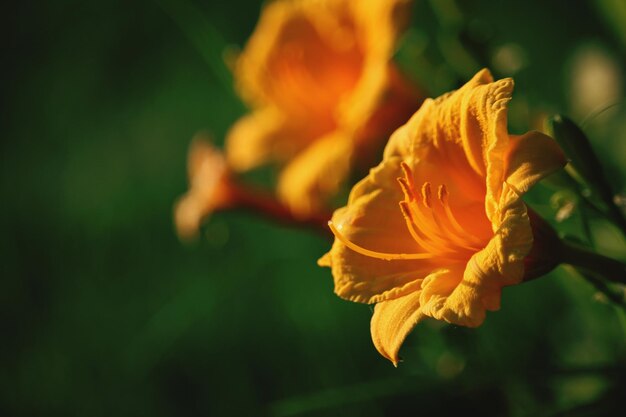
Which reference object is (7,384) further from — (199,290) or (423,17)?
(423,17)

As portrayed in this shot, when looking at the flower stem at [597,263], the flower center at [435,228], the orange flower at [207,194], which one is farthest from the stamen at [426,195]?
the orange flower at [207,194]

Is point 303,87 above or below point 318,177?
→ above

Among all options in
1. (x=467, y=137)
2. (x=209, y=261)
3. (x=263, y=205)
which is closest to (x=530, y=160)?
(x=467, y=137)

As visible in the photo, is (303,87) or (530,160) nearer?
(530,160)

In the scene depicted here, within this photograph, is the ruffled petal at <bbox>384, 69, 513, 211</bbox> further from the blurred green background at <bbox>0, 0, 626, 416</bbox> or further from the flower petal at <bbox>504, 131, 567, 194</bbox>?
the blurred green background at <bbox>0, 0, 626, 416</bbox>

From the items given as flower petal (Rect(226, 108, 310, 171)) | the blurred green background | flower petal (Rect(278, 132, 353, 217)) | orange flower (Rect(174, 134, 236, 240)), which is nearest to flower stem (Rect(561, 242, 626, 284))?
the blurred green background

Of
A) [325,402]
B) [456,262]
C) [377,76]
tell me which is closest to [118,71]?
[377,76]

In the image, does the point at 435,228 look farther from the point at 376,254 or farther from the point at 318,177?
the point at 318,177
